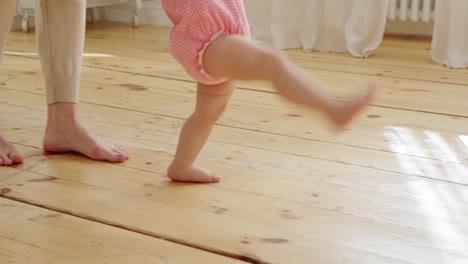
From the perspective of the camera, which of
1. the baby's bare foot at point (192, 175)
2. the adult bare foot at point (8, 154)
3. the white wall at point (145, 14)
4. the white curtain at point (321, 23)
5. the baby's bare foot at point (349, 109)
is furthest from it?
the white wall at point (145, 14)

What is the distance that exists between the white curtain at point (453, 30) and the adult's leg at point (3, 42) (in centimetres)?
165

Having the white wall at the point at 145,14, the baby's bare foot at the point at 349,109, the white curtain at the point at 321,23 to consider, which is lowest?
the white wall at the point at 145,14

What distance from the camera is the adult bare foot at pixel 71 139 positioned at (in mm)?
1461

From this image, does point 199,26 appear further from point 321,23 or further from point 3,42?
point 321,23

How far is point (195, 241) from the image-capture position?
1.06 metres

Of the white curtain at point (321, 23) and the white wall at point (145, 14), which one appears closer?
the white curtain at point (321, 23)

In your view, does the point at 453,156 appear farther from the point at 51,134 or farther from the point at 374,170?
the point at 51,134

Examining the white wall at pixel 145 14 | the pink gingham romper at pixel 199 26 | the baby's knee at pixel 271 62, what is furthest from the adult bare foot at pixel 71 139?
the white wall at pixel 145 14

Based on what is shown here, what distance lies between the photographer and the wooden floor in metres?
1.04

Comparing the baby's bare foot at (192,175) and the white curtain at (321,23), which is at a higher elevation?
the white curtain at (321,23)

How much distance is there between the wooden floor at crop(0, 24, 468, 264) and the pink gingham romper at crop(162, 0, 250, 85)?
201 millimetres

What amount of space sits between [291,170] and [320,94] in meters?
0.45

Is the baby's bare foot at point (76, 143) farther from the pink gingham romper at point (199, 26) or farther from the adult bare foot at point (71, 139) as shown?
the pink gingham romper at point (199, 26)

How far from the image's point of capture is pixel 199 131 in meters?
1.25
